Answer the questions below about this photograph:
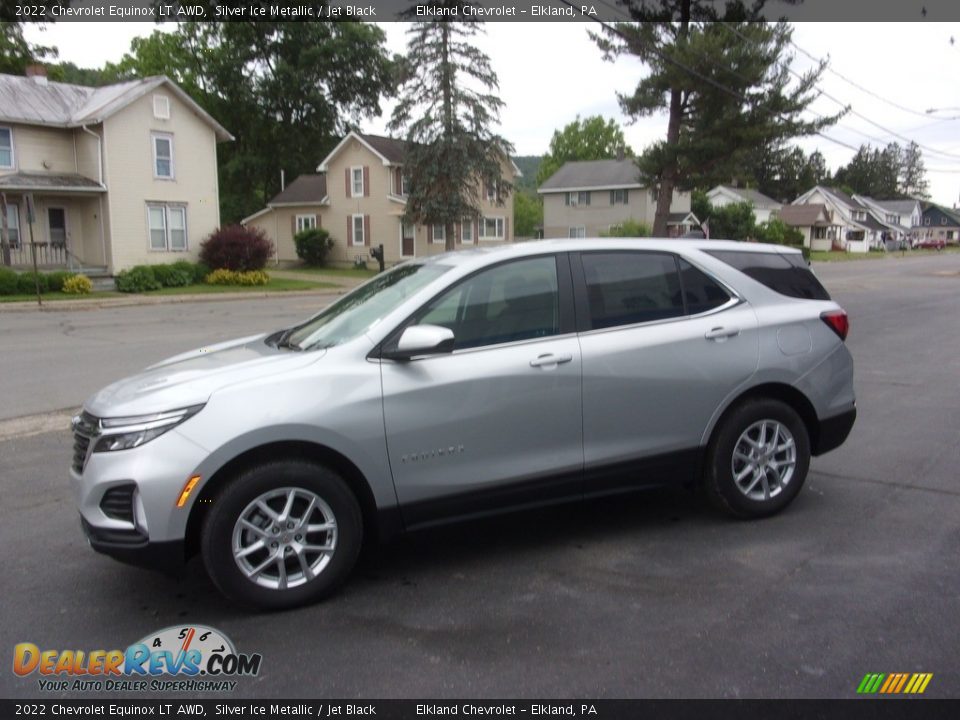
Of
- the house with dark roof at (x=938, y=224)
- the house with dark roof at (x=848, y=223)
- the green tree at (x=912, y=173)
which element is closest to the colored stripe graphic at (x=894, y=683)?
the house with dark roof at (x=848, y=223)

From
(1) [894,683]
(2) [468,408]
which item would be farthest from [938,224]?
(1) [894,683]

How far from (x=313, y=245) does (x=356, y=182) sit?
4.32 meters

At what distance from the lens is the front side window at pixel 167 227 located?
3312 centimetres

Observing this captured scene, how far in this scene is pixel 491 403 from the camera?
4293mm

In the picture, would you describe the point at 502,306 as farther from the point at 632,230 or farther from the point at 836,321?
the point at 632,230

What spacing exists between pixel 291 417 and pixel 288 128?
57789mm

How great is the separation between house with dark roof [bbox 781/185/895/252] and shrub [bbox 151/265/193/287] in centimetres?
7309

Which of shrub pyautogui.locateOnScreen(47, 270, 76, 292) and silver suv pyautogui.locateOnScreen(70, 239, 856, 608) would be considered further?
shrub pyautogui.locateOnScreen(47, 270, 76, 292)

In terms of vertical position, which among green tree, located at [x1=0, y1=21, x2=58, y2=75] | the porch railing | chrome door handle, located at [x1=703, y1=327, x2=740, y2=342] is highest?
green tree, located at [x1=0, y1=21, x2=58, y2=75]

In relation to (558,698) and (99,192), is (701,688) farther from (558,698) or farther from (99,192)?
(99,192)

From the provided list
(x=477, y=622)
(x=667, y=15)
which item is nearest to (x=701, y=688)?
(x=477, y=622)

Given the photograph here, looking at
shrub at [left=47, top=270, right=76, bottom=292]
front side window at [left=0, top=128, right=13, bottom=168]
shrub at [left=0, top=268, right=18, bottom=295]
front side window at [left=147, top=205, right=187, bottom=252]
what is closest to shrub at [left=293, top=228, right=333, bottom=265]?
front side window at [left=147, top=205, right=187, bottom=252]

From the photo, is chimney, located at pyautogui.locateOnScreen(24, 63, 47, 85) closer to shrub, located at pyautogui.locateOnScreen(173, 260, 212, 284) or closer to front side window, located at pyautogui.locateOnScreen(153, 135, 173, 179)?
front side window, located at pyautogui.locateOnScreen(153, 135, 173, 179)

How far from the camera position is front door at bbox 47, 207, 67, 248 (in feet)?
106
